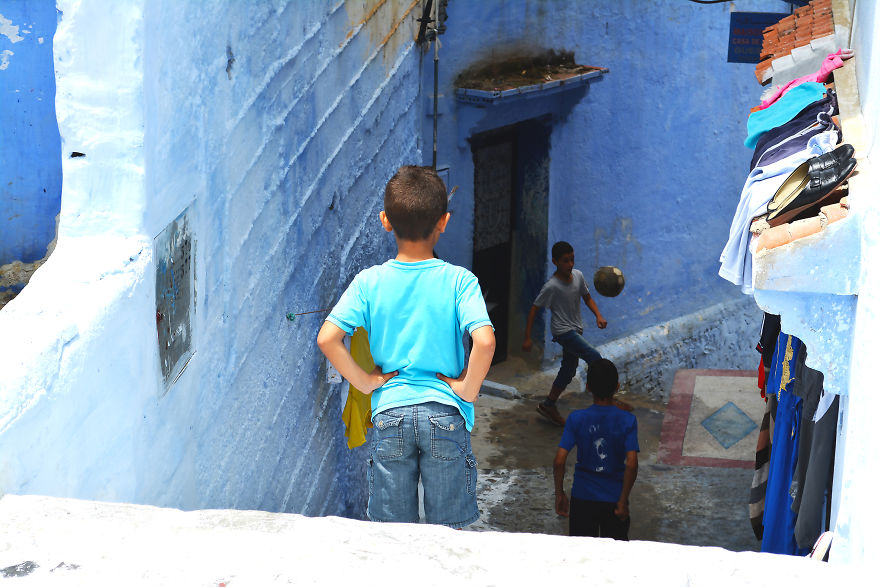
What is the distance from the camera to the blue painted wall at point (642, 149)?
9.41m

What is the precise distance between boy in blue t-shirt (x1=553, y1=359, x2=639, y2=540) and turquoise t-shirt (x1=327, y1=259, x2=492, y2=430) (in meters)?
1.57

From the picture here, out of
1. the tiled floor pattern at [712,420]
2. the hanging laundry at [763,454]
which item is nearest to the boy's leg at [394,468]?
the hanging laundry at [763,454]

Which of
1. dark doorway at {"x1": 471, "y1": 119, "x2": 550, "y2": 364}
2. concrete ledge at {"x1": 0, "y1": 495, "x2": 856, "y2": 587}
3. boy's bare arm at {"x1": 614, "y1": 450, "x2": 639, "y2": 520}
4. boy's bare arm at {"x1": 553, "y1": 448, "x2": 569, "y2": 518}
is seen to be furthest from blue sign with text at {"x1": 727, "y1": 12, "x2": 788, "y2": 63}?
concrete ledge at {"x1": 0, "y1": 495, "x2": 856, "y2": 587}

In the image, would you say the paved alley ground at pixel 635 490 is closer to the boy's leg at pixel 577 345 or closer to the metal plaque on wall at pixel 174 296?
the boy's leg at pixel 577 345

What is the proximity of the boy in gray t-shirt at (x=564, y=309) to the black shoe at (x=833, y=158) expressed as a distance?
4576mm

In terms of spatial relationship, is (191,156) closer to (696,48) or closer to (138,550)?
(138,550)

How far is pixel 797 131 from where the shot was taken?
13.6 feet

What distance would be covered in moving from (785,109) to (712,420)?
366 centimetres

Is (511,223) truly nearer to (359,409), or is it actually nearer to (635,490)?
(635,490)

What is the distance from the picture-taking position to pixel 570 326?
8.32m

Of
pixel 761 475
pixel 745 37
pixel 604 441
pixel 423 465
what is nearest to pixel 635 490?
pixel 761 475

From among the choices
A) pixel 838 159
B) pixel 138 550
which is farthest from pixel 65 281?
pixel 838 159

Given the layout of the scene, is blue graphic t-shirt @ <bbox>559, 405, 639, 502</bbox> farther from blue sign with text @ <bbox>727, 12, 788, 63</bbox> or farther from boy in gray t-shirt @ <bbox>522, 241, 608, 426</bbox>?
blue sign with text @ <bbox>727, 12, 788, 63</bbox>

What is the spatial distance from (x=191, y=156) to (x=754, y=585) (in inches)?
81.8
